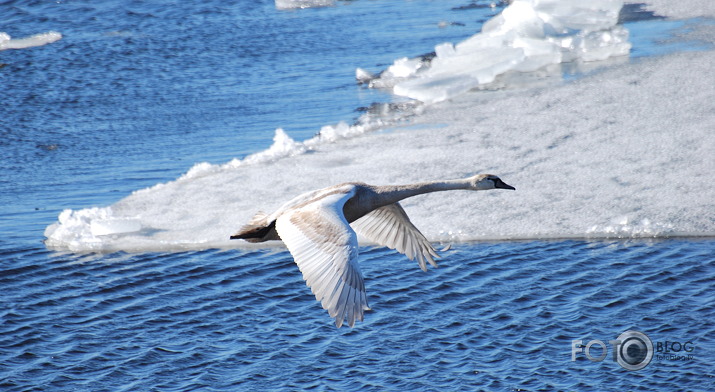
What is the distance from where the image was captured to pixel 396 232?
7145 millimetres

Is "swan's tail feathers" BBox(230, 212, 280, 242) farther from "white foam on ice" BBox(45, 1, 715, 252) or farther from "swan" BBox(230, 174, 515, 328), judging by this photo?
"white foam on ice" BBox(45, 1, 715, 252)

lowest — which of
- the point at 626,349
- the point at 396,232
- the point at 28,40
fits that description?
the point at 626,349

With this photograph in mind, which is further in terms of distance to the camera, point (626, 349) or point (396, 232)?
point (396, 232)

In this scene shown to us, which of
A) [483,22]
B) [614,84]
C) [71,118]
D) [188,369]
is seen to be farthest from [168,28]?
[188,369]

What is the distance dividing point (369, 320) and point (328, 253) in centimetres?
217

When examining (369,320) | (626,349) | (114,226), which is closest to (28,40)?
(114,226)

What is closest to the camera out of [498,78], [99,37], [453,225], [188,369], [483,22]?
[188,369]

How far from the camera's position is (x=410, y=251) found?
707cm

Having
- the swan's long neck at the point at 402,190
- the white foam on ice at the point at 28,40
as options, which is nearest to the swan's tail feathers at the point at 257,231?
the swan's long neck at the point at 402,190

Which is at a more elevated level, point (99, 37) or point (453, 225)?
point (99, 37)

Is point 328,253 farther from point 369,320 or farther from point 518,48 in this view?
point 518,48

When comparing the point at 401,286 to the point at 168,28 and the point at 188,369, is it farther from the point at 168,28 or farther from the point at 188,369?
the point at 168,28

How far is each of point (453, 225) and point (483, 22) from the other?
10159 millimetres

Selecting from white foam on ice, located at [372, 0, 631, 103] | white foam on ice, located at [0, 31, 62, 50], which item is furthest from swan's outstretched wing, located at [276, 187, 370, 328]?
white foam on ice, located at [0, 31, 62, 50]
